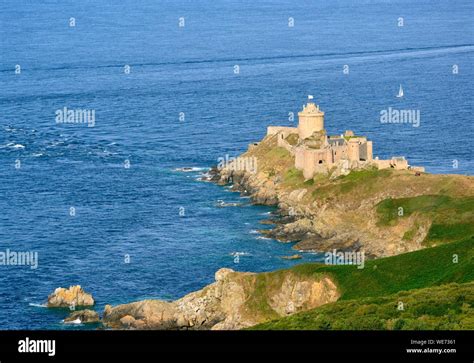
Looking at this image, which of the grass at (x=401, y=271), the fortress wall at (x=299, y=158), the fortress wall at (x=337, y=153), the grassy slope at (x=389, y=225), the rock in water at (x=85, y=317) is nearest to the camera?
the grassy slope at (x=389, y=225)

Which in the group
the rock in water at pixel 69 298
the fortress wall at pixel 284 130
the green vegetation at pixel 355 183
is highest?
the fortress wall at pixel 284 130

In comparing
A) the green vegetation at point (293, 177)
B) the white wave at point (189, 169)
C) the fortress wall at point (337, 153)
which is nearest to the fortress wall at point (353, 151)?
the fortress wall at point (337, 153)

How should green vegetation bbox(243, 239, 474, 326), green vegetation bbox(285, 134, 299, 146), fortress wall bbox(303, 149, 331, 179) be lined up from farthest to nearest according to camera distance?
1. green vegetation bbox(285, 134, 299, 146)
2. fortress wall bbox(303, 149, 331, 179)
3. green vegetation bbox(243, 239, 474, 326)

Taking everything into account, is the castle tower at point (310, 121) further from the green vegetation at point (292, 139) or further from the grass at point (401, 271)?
the grass at point (401, 271)

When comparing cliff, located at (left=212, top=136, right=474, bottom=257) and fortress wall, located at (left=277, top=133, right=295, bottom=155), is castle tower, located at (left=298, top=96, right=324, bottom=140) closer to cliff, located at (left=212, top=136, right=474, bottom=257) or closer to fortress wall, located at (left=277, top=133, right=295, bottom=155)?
fortress wall, located at (left=277, top=133, right=295, bottom=155)

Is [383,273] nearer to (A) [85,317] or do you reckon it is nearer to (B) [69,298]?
(A) [85,317]

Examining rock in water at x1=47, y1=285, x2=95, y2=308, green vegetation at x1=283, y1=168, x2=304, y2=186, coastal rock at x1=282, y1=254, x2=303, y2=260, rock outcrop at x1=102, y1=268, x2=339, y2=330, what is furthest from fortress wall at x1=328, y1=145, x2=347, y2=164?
rock in water at x1=47, y1=285, x2=95, y2=308

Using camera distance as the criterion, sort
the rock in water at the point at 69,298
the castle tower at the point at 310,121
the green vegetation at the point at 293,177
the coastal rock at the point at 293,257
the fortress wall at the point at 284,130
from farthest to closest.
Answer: the fortress wall at the point at 284,130 → the castle tower at the point at 310,121 → the green vegetation at the point at 293,177 → the coastal rock at the point at 293,257 → the rock in water at the point at 69,298
